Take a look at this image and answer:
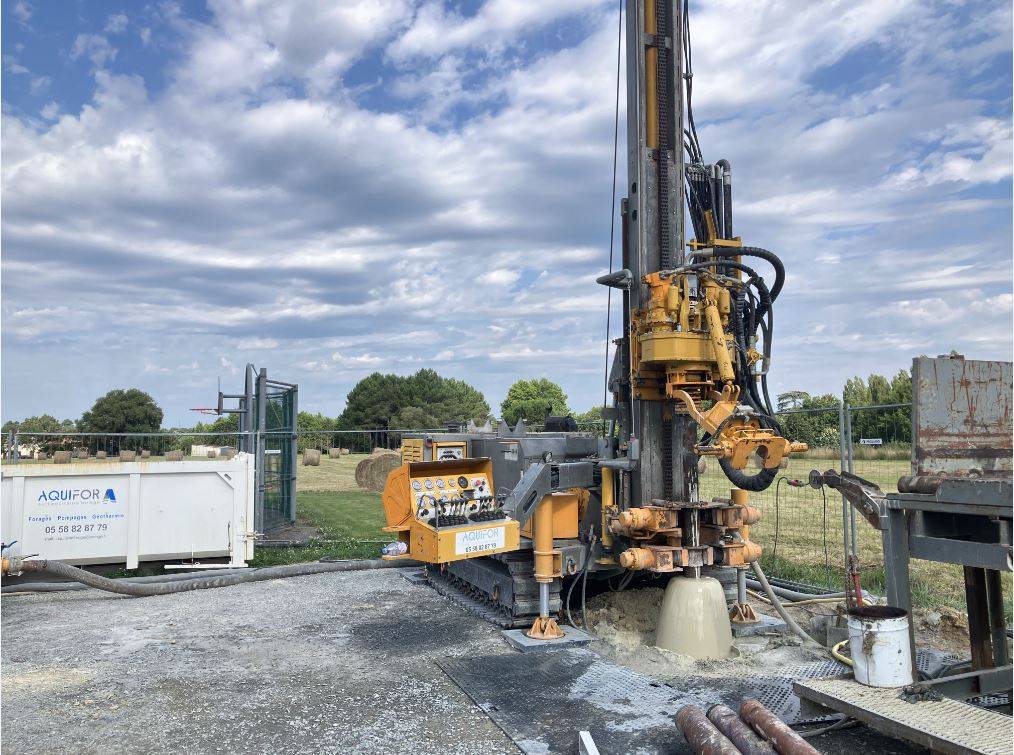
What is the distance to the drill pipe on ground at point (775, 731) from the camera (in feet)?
12.8

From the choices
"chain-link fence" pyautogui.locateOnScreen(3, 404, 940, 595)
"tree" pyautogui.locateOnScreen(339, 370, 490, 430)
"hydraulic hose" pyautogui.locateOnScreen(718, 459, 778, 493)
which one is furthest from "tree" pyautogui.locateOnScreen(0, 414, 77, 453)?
"tree" pyautogui.locateOnScreen(339, 370, 490, 430)

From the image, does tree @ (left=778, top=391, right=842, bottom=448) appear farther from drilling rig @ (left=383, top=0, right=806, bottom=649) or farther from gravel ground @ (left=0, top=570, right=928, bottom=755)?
gravel ground @ (left=0, top=570, right=928, bottom=755)

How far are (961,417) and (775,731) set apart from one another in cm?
211

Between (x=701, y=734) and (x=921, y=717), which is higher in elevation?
(x=921, y=717)

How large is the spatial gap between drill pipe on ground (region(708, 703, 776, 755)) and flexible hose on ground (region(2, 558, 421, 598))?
21.2ft

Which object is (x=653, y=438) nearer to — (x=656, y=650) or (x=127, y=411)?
(x=656, y=650)

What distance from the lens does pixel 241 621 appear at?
25.1 feet

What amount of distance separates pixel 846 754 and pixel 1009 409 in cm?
228

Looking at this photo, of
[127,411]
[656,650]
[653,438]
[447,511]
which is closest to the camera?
[656,650]

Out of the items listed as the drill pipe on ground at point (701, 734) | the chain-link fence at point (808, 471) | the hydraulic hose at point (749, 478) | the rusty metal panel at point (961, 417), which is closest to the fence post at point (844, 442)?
the chain-link fence at point (808, 471)

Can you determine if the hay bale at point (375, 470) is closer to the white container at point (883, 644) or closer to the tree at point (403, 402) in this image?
the white container at point (883, 644)

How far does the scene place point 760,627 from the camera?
707cm

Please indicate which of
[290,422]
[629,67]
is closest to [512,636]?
[629,67]

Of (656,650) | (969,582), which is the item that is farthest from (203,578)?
(969,582)
